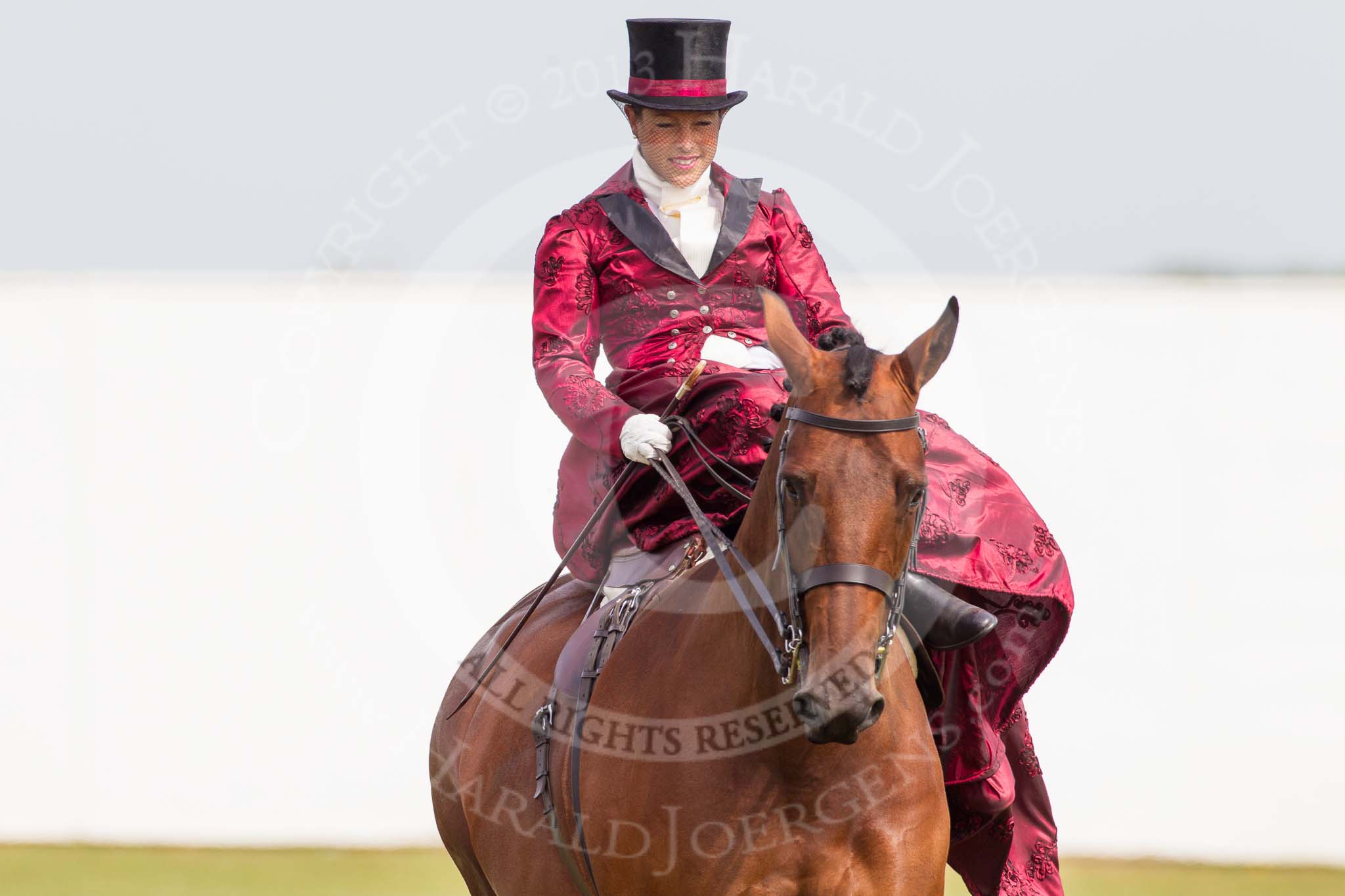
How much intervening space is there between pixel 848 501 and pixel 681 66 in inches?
55.8

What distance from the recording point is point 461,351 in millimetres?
6781

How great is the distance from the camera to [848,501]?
2.44 m

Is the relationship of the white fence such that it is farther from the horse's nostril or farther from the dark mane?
the horse's nostril

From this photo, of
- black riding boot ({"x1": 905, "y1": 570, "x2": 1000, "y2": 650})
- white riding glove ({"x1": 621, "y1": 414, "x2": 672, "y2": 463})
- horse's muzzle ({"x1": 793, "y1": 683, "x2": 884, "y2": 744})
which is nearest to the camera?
horse's muzzle ({"x1": 793, "y1": 683, "x2": 884, "y2": 744})

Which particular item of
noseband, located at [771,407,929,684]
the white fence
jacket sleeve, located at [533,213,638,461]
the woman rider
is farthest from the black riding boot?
the white fence

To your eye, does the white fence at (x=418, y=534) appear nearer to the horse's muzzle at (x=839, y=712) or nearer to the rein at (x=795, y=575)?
the rein at (x=795, y=575)

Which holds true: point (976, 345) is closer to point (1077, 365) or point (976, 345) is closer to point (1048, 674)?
point (1077, 365)

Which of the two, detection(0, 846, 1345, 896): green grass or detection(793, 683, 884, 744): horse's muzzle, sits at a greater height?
detection(793, 683, 884, 744): horse's muzzle

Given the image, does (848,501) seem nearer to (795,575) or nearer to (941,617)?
(795,575)

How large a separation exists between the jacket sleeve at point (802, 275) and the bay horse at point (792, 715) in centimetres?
77

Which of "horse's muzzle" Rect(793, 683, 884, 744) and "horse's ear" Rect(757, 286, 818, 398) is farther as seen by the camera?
"horse's ear" Rect(757, 286, 818, 398)

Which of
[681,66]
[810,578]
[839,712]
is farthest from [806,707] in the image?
[681,66]

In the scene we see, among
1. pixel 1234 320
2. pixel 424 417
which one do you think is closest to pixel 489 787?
pixel 424 417

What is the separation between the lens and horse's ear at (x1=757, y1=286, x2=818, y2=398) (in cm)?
260
